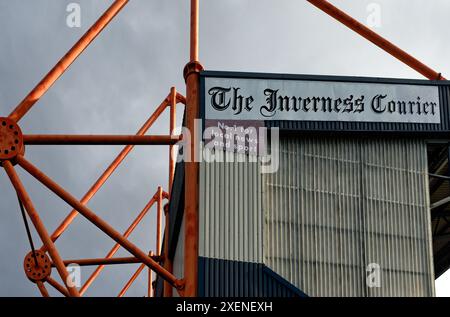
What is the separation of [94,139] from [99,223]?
309 centimetres

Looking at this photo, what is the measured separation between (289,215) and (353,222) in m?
2.43

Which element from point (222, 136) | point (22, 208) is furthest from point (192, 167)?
point (22, 208)

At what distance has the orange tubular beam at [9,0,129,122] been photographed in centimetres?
2783

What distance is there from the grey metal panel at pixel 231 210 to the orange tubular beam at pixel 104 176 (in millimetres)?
15122

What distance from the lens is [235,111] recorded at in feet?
94.9

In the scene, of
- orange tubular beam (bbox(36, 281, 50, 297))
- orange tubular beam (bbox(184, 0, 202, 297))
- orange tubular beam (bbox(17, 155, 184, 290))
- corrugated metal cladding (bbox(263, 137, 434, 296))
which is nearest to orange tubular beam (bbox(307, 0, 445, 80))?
corrugated metal cladding (bbox(263, 137, 434, 296))

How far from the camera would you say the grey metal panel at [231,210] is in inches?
1066

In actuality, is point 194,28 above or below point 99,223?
above

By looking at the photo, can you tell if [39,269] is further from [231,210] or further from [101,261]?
[231,210]

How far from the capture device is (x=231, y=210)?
2761cm

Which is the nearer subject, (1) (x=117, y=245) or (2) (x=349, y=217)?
(2) (x=349, y=217)

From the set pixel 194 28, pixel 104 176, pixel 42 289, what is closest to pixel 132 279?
pixel 104 176
